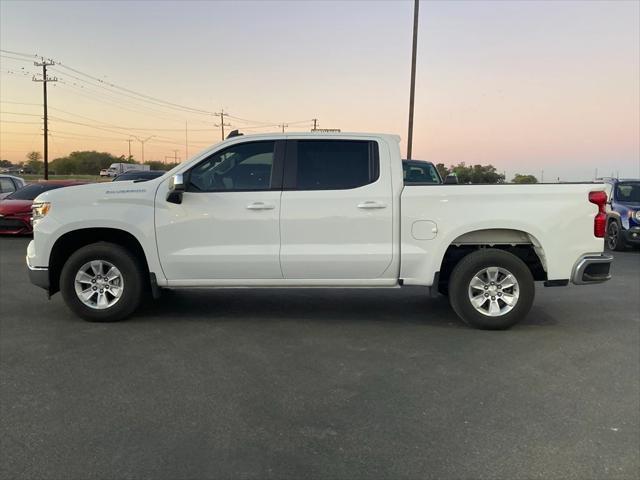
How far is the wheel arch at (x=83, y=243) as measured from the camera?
594cm

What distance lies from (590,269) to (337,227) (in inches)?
105

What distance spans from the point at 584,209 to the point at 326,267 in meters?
2.74

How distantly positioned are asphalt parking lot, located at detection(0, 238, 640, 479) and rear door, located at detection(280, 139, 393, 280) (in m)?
0.66

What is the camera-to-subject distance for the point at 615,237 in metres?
12.9

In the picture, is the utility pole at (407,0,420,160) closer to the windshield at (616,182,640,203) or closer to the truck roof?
the windshield at (616,182,640,203)

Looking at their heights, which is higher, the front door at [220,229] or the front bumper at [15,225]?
the front door at [220,229]

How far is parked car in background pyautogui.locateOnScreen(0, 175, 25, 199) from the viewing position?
1595 cm

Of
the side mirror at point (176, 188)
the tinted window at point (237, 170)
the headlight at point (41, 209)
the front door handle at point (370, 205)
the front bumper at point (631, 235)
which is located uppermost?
the tinted window at point (237, 170)

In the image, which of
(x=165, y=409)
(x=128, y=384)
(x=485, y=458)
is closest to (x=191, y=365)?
→ (x=128, y=384)

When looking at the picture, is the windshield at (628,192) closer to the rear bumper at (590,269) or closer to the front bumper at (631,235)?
the front bumper at (631,235)

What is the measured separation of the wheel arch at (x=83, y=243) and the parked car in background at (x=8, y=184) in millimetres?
11513

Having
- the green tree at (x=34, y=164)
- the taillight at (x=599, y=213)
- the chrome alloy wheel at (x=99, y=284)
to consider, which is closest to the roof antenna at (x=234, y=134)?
the chrome alloy wheel at (x=99, y=284)

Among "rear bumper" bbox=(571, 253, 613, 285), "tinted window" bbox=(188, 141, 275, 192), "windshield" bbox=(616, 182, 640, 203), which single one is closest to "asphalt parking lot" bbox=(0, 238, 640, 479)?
"rear bumper" bbox=(571, 253, 613, 285)

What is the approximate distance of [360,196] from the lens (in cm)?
569
